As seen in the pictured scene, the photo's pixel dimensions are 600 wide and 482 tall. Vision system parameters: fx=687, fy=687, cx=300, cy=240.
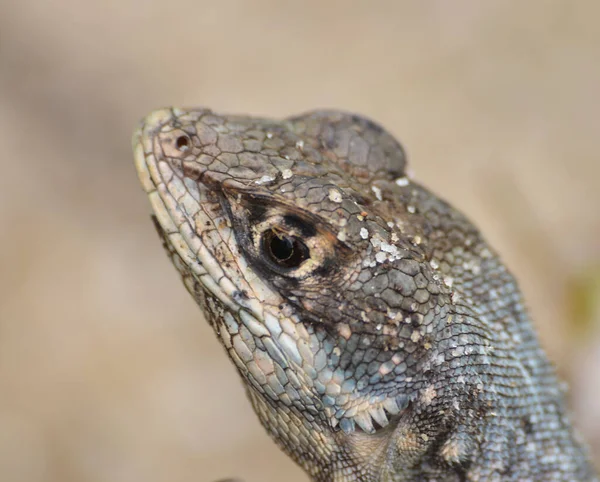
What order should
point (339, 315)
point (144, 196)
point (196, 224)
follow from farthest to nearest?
point (144, 196) < point (196, 224) < point (339, 315)

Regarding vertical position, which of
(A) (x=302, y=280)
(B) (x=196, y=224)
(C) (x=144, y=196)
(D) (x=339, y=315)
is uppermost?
(C) (x=144, y=196)

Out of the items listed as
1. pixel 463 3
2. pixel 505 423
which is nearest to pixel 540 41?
pixel 463 3

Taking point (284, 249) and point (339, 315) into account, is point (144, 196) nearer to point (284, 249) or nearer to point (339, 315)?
point (284, 249)

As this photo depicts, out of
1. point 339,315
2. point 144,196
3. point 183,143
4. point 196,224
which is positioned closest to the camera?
point 339,315

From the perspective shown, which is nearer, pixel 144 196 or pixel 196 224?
pixel 196 224

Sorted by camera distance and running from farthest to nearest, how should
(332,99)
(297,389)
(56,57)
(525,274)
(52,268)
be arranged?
(332,99) < (525,274) < (56,57) < (52,268) < (297,389)

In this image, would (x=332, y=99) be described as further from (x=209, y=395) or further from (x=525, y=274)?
(x=209, y=395)

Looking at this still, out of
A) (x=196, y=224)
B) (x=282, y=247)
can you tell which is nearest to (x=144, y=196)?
(x=196, y=224)

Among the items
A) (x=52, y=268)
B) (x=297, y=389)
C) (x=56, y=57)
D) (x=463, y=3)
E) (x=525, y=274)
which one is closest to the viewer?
(x=297, y=389)
